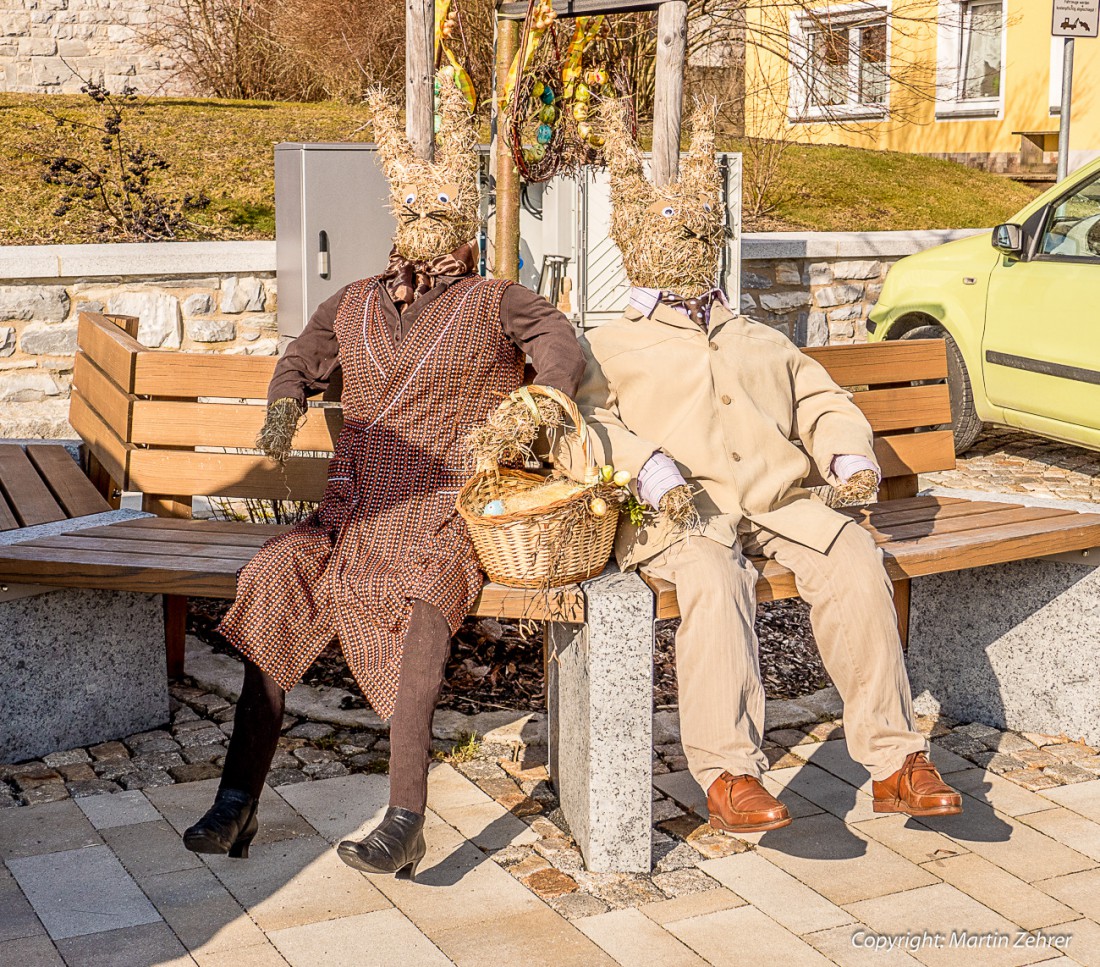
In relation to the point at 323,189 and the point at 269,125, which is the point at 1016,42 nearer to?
the point at 269,125

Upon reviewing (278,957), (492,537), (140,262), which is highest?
(140,262)

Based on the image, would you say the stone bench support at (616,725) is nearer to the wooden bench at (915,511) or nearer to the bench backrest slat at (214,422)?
the wooden bench at (915,511)

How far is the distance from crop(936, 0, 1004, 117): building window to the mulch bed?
1327cm

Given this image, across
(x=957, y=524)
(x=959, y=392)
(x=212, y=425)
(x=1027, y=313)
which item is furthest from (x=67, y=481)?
(x=959, y=392)

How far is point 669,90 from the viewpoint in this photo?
434cm

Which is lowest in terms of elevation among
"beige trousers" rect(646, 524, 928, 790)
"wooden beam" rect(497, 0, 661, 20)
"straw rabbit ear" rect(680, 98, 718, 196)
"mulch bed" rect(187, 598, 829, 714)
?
"mulch bed" rect(187, 598, 829, 714)

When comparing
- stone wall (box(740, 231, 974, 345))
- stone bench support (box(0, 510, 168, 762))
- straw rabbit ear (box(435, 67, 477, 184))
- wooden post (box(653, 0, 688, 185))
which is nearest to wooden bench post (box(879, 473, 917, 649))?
wooden post (box(653, 0, 688, 185))

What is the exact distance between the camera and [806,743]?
4395mm

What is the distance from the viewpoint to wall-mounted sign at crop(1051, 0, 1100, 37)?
9672 millimetres

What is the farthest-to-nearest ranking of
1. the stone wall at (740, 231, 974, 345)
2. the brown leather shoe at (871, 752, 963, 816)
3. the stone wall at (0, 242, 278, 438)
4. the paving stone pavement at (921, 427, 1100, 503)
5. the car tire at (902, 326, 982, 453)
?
→ the stone wall at (740, 231, 974, 345) < the car tire at (902, 326, 982, 453) < the paving stone pavement at (921, 427, 1100, 503) < the stone wall at (0, 242, 278, 438) < the brown leather shoe at (871, 752, 963, 816)

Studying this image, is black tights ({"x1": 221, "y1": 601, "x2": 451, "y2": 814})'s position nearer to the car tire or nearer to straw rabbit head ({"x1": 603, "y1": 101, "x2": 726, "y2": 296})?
straw rabbit head ({"x1": 603, "y1": 101, "x2": 726, "y2": 296})

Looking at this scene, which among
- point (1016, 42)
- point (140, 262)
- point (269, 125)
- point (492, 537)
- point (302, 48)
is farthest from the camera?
point (1016, 42)

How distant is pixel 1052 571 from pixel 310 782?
222 cm

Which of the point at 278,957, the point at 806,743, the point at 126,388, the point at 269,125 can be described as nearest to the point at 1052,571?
the point at 806,743
